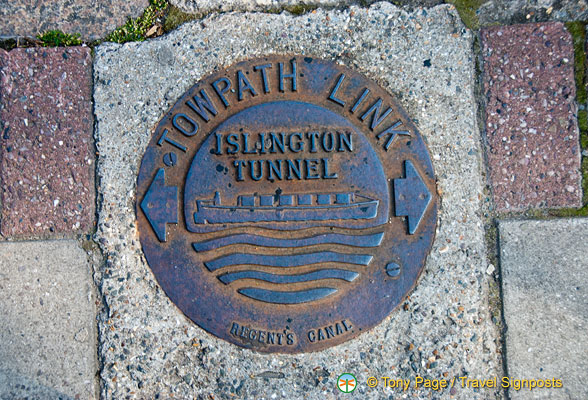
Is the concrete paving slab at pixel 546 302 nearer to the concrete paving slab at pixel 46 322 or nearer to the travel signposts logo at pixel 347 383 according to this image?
the travel signposts logo at pixel 347 383

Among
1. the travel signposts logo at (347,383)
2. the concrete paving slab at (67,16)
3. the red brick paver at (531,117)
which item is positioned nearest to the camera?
the travel signposts logo at (347,383)

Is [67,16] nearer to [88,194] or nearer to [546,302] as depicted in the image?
[88,194]

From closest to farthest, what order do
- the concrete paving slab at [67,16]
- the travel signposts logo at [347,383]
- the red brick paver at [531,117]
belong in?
1. the travel signposts logo at [347,383]
2. the red brick paver at [531,117]
3. the concrete paving slab at [67,16]

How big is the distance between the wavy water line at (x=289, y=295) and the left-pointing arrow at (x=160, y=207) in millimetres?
482

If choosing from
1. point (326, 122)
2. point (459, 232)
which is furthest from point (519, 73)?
point (326, 122)

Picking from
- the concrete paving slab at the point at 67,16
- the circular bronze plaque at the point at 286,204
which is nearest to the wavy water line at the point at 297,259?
the circular bronze plaque at the point at 286,204

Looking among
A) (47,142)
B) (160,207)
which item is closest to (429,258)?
(160,207)

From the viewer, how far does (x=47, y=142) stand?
190 centimetres

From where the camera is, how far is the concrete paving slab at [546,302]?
1729 millimetres

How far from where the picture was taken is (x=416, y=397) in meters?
1.71

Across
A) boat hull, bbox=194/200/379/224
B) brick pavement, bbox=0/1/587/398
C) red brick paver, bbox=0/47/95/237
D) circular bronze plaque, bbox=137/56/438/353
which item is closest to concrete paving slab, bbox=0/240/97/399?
brick pavement, bbox=0/1/587/398

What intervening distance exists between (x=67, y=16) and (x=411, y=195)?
1879mm

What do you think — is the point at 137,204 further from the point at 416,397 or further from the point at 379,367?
the point at 416,397

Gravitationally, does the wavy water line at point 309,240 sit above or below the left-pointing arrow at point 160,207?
below
